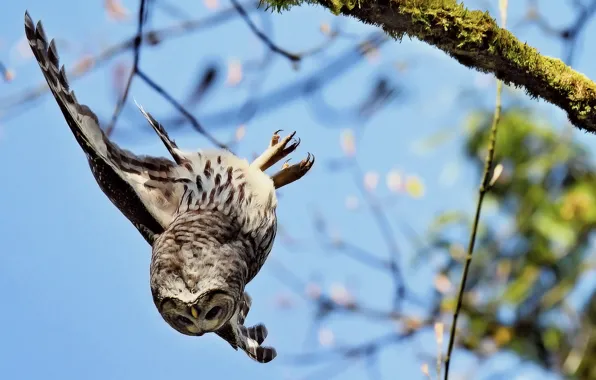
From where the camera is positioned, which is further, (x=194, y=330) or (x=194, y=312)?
(x=194, y=330)

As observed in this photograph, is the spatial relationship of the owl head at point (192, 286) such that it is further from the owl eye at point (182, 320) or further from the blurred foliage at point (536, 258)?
the blurred foliage at point (536, 258)

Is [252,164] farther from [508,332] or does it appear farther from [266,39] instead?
[508,332]

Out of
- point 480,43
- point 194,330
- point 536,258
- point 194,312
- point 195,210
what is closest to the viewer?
point 480,43

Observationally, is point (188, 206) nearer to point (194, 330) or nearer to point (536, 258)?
point (194, 330)

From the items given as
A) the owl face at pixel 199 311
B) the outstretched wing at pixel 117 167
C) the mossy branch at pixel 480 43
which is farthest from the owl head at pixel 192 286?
the mossy branch at pixel 480 43

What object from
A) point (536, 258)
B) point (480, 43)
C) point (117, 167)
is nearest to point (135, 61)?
point (117, 167)

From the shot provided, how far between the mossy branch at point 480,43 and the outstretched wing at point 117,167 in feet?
3.36

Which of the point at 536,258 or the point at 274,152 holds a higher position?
the point at 536,258

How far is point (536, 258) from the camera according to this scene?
6.34 metres

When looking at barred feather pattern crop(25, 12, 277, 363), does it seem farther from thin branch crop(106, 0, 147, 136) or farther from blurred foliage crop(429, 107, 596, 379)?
blurred foliage crop(429, 107, 596, 379)

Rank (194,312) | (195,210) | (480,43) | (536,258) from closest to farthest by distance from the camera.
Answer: (480,43) → (194,312) → (195,210) → (536,258)

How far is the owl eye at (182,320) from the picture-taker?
117 inches

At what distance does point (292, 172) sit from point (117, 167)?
2.52ft

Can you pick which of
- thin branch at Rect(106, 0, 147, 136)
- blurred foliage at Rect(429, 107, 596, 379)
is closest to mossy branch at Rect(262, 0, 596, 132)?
thin branch at Rect(106, 0, 147, 136)
